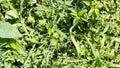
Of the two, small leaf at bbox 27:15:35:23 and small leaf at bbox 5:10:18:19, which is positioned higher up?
small leaf at bbox 5:10:18:19

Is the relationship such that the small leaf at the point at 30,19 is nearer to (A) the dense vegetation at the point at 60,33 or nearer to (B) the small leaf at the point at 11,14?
(A) the dense vegetation at the point at 60,33

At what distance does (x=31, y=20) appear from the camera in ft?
9.23

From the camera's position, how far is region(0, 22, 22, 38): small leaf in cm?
255

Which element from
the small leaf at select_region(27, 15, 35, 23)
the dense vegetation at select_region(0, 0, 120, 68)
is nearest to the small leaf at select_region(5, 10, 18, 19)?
the dense vegetation at select_region(0, 0, 120, 68)

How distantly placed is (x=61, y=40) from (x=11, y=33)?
1.50ft

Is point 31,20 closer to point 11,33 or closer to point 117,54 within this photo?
point 11,33

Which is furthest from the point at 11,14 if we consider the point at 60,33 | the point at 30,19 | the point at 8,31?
the point at 60,33

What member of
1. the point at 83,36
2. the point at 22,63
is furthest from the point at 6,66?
the point at 83,36

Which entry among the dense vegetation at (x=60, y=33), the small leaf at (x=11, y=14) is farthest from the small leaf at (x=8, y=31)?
the small leaf at (x=11, y=14)

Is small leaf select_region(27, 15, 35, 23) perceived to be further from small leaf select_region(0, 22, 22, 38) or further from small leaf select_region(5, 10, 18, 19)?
small leaf select_region(0, 22, 22, 38)

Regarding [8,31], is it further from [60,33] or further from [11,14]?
[60,33]

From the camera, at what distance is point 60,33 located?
273 centimetres

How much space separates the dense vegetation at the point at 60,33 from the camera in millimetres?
2652

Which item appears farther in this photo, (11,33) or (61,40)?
(61,40)
